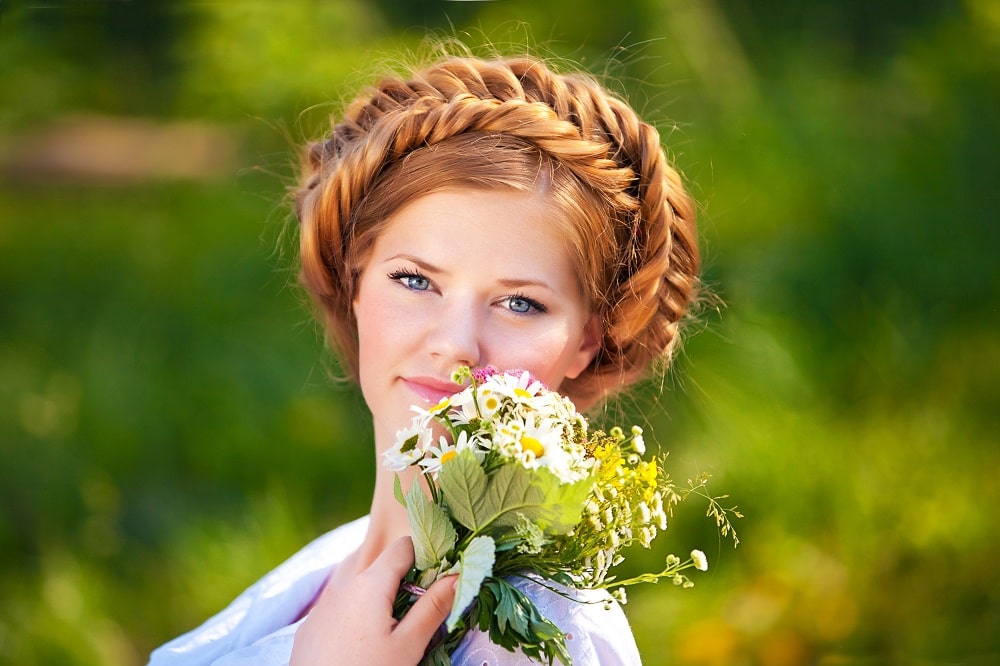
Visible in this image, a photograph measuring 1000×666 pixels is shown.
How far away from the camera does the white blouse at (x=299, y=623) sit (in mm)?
1520

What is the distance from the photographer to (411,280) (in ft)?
5.67

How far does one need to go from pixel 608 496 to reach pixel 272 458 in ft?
10.8

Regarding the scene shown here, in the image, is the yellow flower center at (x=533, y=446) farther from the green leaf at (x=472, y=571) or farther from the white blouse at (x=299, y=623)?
the white blouse at (x=299, y=623)

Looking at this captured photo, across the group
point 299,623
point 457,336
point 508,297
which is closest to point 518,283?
point 508,297

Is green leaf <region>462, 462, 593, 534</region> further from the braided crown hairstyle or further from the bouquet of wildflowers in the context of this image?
the braided crown hairstyle

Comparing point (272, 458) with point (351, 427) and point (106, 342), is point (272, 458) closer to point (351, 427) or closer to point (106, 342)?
point (351, 427)

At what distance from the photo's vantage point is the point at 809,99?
4.66 meters

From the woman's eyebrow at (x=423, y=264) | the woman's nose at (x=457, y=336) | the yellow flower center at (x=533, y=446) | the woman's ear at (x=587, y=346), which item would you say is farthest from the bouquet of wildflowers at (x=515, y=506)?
the woman's ear at (x=587, y=346)

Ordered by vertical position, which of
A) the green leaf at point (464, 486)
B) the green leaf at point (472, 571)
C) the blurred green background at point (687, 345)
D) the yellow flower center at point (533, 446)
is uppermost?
the yellow flower center at point (533, 446)

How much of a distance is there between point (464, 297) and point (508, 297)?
73mm

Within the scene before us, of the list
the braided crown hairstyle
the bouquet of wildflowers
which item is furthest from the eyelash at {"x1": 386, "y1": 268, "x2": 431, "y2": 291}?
the bouquet of wildflowers

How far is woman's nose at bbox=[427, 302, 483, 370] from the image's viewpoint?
160 centimetres

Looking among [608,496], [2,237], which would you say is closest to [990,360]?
[608,496]

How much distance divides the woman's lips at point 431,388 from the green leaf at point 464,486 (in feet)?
0.90
